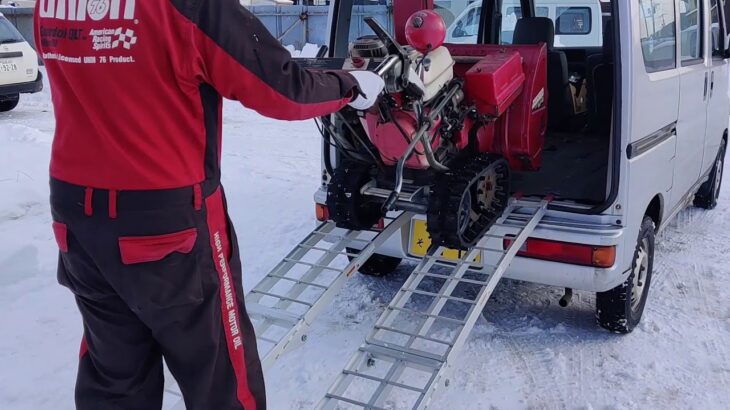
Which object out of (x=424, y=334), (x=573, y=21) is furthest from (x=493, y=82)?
(x=573, y=21)

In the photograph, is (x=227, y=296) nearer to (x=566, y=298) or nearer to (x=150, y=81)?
(x=150, y=81)

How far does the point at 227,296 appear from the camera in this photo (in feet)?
6.67

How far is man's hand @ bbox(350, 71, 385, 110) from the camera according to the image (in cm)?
227

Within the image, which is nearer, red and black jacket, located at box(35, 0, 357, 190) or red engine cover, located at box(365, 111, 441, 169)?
red and black jacket, located at box(35, 0, 357, 190)

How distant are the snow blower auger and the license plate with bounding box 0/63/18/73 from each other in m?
9.94

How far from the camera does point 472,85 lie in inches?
117

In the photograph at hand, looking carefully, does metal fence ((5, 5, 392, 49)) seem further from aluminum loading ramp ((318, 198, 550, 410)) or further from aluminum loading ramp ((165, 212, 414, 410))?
aluminum loading ramp ((318, 198, 550, 410))

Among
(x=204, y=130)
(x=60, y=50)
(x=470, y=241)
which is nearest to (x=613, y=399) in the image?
(x=470, y=241)

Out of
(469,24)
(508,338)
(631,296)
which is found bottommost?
(508,338)

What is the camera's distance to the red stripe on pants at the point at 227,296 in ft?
6.45

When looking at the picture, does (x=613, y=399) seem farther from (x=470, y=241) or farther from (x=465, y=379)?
(x=470, y=241)

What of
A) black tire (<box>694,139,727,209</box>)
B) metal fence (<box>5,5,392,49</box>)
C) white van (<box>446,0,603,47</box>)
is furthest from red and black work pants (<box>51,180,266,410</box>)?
metal fence (<box>5,5,392,49</box>)

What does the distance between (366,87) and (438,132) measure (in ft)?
2.35

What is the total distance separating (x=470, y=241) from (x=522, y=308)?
3.42 ft
